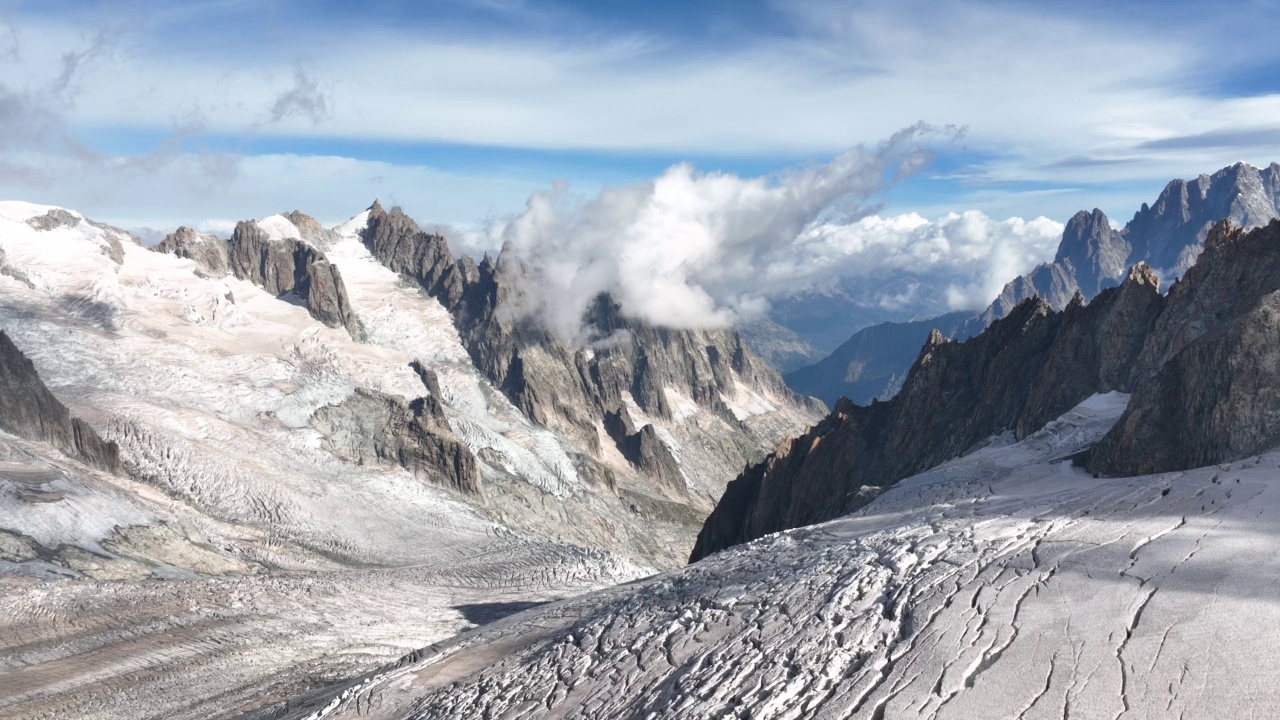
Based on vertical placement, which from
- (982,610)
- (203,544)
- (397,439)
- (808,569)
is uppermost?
(982,610)

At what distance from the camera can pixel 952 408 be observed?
107750mm

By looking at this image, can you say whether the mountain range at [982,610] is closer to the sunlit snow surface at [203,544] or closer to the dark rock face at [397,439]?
the sunlit snow surface at [203,544]

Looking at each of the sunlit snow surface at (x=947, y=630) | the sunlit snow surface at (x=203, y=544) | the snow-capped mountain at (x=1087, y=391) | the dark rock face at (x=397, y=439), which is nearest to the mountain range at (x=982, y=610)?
the sunlit snow surface at (x=947, y=630)

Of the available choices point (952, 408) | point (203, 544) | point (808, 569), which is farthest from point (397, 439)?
point (808, 569)

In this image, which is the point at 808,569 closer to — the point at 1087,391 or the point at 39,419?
the point at 1087,391

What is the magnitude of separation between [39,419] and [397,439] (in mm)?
76329

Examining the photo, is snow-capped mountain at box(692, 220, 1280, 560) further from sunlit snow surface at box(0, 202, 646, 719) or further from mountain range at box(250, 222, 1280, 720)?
sunlit snow surface at box(0, 202, 646, 719)

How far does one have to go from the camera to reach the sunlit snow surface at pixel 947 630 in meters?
21.5

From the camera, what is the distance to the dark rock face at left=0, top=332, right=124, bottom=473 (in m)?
107

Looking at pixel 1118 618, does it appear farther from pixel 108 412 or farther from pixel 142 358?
pixel 142 358

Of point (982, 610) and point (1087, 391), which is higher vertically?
point (982, 610)

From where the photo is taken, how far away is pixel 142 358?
167m

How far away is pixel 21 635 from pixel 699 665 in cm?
4535

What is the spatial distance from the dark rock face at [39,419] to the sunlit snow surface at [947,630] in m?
94.6
